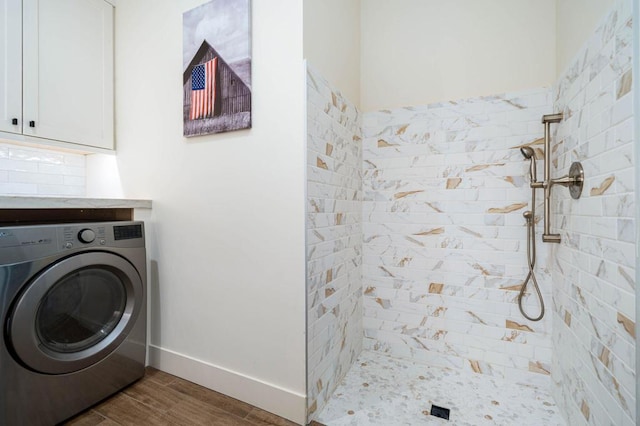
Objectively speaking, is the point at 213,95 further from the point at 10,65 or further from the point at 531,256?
the point at 531,256

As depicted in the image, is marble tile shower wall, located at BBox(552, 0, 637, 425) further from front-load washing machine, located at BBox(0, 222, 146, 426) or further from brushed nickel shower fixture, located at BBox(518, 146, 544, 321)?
front-load washing machine, located at BBox(0, 222, 146, 426)

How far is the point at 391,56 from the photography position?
1.97m

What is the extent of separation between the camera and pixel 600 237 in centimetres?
105

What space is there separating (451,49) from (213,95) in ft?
4.96

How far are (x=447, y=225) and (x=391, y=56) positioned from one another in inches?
48.4

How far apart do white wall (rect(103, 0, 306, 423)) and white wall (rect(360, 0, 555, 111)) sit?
2.93ft

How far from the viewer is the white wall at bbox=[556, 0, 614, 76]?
1111mm

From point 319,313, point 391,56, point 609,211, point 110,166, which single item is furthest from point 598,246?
point 110,166

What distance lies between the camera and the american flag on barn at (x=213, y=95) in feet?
4.80

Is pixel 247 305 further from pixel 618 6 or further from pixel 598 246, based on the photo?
pixel 618 6

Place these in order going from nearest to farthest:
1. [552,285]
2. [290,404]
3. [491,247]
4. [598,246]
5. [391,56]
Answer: [598,246], [290,404], [552,285], [491,247], [391,56]

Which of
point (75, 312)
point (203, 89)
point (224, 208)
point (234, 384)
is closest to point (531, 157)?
point (224, 208)

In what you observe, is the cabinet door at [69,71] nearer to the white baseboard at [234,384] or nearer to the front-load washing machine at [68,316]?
the front-load washing machine at [68,316]

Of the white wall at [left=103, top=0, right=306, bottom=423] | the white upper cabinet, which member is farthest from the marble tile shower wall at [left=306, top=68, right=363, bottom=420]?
the white upper cabinet
